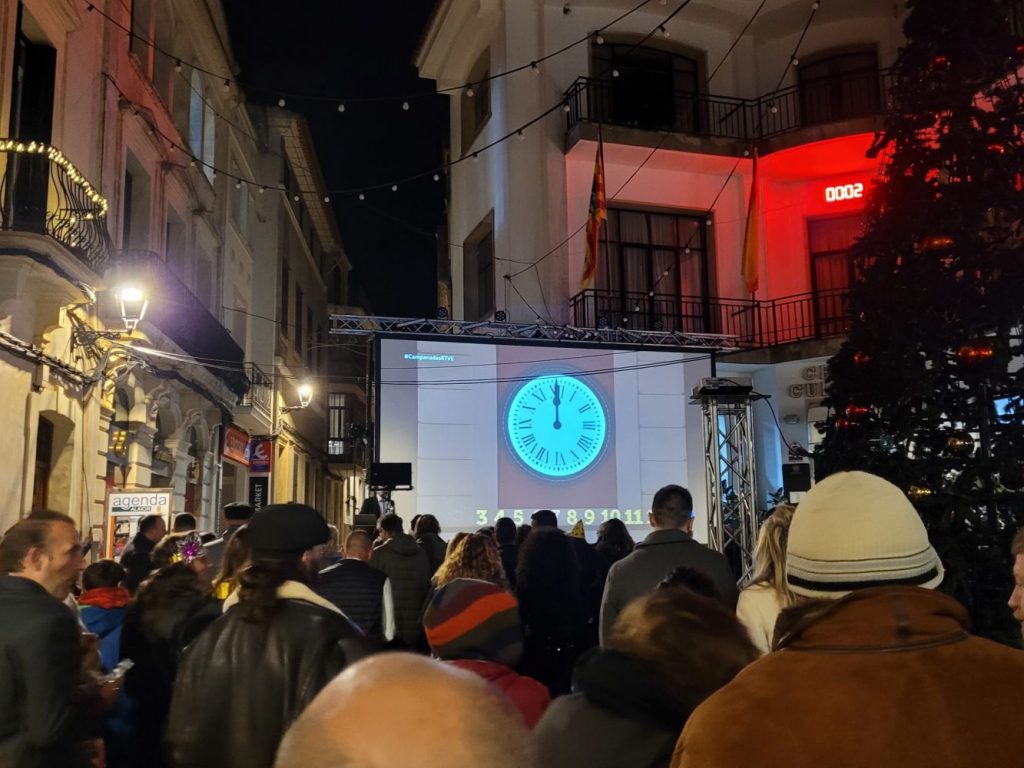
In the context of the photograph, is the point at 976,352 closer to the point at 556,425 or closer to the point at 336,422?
the point at 556,425

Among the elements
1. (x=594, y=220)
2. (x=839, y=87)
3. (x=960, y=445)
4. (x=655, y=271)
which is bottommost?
(x=960, y=445)

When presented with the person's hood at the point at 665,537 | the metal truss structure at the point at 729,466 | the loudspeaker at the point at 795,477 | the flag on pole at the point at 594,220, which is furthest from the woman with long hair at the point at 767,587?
the flag on pole at the point at 594,220

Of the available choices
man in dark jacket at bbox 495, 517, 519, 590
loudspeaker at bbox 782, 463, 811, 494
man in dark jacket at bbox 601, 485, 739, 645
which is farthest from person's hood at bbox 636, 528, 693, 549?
loudspeaker at bbox 782, 463, 811, 494

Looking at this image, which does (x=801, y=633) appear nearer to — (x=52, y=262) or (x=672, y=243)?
(x=52, y=262)

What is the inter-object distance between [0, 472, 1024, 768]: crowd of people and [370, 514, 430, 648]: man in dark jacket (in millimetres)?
1849

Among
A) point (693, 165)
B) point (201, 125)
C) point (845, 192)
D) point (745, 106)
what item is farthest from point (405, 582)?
point (201, 125)

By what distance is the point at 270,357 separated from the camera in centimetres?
2525

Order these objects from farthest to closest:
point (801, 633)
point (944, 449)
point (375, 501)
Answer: point (375, 501)
point (944, 449)
point (801, 633)

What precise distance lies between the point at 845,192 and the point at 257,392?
14651mm

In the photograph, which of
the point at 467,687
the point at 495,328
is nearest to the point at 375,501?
the point at 495,328

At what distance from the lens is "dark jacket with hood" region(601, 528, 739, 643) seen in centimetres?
462

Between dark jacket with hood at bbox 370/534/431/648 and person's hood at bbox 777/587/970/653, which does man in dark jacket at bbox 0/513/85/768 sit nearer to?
person's hood at bbox 777/587/970/653

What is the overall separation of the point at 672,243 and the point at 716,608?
1655 cm

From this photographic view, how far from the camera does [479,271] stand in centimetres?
2014
